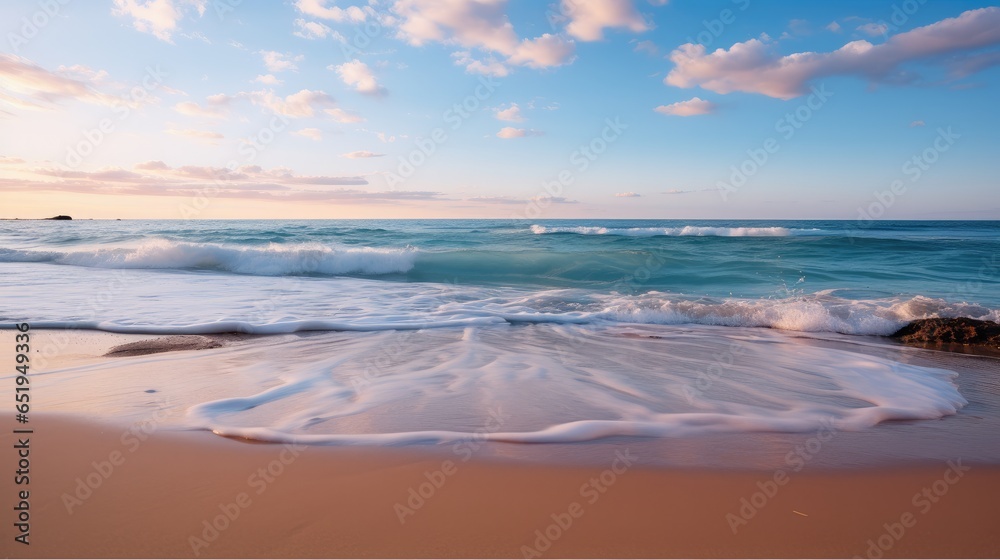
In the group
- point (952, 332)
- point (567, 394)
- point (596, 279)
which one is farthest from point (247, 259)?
point (952, 332)

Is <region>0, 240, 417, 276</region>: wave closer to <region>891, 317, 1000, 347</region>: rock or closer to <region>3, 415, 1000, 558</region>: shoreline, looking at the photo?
<region>891, 317, 1000, 347</region>: rock

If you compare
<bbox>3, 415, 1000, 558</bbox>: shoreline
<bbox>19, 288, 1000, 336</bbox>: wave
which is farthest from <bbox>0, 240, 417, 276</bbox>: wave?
<bbox>3, 415, 1000, 558</bbox>: shoreline

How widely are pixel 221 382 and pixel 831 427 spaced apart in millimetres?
4684

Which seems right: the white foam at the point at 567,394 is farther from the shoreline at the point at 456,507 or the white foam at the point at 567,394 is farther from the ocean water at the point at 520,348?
the shoreline at the point at 456,507

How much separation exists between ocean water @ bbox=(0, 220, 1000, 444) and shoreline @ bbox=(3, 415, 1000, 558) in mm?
425

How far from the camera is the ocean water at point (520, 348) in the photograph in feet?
11.8

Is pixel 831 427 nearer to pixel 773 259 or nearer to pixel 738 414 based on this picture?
pixel 738 414

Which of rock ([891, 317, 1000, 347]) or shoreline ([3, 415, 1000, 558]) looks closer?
shoreline ([3, 415, 1000, 558])

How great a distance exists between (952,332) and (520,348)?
578cm

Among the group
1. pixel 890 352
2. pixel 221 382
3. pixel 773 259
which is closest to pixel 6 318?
pixel 221 382

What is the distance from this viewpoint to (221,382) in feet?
14.1

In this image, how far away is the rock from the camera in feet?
21.5

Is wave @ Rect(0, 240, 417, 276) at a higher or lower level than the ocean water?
higher

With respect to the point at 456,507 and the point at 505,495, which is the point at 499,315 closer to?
the point at 505,495
